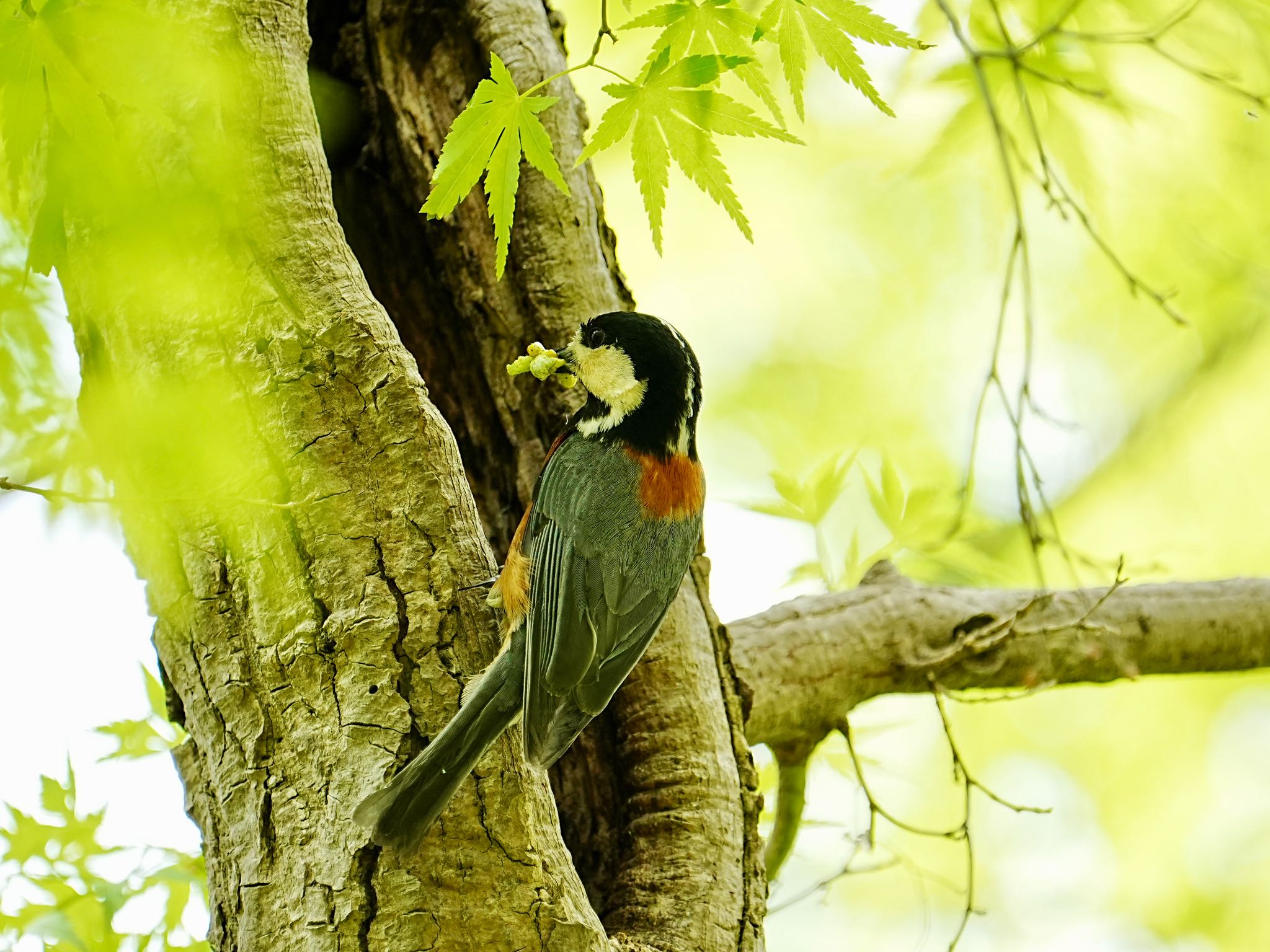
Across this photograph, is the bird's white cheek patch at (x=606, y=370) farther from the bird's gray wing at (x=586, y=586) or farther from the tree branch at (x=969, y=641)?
the tree branch at (x=969, y=641)

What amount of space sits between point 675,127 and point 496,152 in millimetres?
318

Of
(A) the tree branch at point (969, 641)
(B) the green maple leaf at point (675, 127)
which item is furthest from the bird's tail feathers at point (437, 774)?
(A) the tree branch at point (969, 641)

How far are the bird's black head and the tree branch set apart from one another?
0.69m

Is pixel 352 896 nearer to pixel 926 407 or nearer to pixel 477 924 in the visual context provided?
pixel 477 924

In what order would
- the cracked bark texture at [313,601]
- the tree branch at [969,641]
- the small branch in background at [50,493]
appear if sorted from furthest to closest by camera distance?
1. the tree branch at [969,641]
2. the cracked bark texture at [313,601]
3. the small branch in background at [50,493]

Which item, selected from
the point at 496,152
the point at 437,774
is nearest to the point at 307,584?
the point at 437,774

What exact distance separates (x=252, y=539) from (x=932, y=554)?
2.56 m

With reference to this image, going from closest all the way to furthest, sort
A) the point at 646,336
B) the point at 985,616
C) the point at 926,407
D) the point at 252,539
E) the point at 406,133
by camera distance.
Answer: the point at 252,539 → the point at 646,336 → the point at 406,133 → the point at 985,616 → the point at 926,407

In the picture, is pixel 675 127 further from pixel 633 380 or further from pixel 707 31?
pixel 633 380

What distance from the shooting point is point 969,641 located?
3348mm

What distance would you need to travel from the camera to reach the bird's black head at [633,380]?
2.83 meters

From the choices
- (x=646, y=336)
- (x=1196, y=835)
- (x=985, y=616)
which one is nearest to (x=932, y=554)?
(x=985, y=616)

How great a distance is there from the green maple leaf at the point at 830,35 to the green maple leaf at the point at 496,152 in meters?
0.42

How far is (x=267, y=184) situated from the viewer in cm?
220
